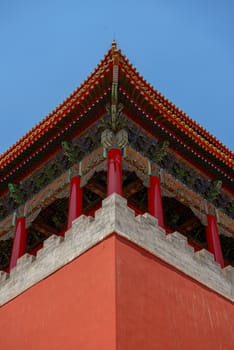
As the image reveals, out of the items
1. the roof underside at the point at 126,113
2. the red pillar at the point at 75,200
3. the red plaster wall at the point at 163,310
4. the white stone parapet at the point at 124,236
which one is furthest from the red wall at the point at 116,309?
the roof underside at the point at 126,113

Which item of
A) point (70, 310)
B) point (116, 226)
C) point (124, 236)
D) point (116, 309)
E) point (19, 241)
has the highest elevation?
point (19, 241)

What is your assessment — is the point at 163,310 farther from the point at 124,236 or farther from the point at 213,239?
the point at 213,239

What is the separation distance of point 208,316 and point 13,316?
3659mm

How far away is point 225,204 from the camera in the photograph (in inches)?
604

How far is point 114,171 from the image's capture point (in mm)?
12414

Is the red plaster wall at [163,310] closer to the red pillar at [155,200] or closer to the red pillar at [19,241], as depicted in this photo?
the red pillar at [155,200]

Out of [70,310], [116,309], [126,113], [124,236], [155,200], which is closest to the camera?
Result: [116,309]

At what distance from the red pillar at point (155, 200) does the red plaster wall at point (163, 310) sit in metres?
1.70

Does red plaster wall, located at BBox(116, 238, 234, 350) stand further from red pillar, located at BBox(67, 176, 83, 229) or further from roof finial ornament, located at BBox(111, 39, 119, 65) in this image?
roof finial ornament, located at BBox(111, 39, 119, 65)

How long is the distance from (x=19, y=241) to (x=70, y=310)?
161 inches

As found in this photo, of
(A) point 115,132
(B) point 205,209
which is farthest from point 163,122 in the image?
(B) point 205,209

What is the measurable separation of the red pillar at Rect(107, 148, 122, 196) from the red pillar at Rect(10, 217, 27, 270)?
2910 mm

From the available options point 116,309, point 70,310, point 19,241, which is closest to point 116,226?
point 70,310

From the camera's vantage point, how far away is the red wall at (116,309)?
9.33m
